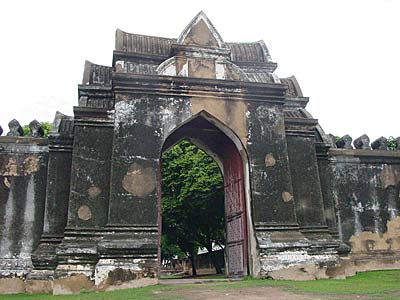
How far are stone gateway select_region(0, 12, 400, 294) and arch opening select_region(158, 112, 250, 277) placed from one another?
5cm

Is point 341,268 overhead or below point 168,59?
below

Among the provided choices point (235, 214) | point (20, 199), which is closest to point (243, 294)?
point (235, 214)

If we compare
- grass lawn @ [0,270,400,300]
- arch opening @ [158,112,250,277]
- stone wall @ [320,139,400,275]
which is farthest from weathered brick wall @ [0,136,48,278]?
stone wall @ [320,139,400,275]

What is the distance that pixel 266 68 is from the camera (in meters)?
13.5

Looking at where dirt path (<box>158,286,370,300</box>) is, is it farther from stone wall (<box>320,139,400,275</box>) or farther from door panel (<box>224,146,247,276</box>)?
stone wall (<box>320,139,400,275</box>)

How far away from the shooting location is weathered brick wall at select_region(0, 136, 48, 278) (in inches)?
428

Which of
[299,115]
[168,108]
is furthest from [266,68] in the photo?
[168,108]

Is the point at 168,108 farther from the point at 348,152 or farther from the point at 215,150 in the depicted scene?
the point at 348,152

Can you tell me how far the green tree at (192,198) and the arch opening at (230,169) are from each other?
8.51 meters

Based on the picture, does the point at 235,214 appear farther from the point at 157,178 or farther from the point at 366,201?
the point at 366,201

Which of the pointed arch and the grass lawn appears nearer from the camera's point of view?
the grass lawn

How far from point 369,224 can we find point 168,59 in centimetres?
734

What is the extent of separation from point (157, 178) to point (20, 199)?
11.1ft

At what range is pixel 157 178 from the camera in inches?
429
